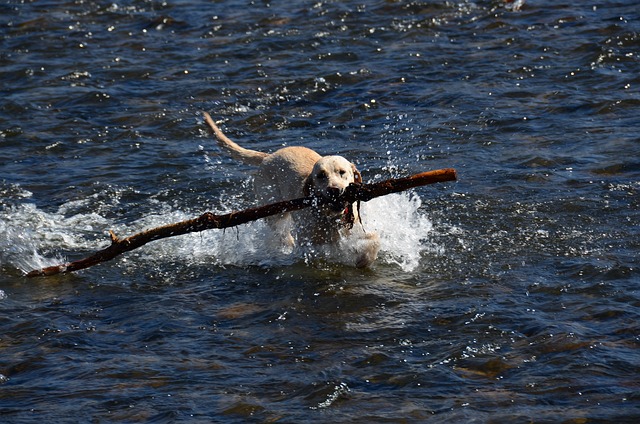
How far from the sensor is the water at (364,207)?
5.75m

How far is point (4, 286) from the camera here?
7652 mm

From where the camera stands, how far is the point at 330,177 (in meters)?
7.44

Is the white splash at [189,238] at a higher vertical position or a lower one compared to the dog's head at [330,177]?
lower

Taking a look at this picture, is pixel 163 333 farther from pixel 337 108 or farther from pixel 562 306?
pixel 337 108

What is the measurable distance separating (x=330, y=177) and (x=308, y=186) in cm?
33

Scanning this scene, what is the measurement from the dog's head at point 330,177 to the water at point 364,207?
66 centimetres

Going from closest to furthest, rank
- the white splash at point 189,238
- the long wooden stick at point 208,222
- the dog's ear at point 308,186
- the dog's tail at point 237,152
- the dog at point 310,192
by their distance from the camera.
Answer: the long wooden stick at point 208,222
the dog at point 310,192
the dog's ear at point 308,186
the white splash at point 189,238
the dog's tail at point 237,152

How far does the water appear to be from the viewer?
18.9ft

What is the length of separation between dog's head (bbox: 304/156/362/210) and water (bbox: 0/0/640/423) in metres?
0.66

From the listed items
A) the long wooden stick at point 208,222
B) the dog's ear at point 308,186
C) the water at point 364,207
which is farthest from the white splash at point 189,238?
the long wooden stick at point 208,222

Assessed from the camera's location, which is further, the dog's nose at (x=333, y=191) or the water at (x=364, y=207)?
the dog's nose at (x=333, y=191)

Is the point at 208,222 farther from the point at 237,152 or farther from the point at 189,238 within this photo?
the point at 237,152

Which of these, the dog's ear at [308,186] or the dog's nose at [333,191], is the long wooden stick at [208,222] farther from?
the dog's ear at [308,186]

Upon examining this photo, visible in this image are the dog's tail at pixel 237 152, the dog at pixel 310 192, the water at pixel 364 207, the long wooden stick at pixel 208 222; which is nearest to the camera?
the water at pixel 364 207
